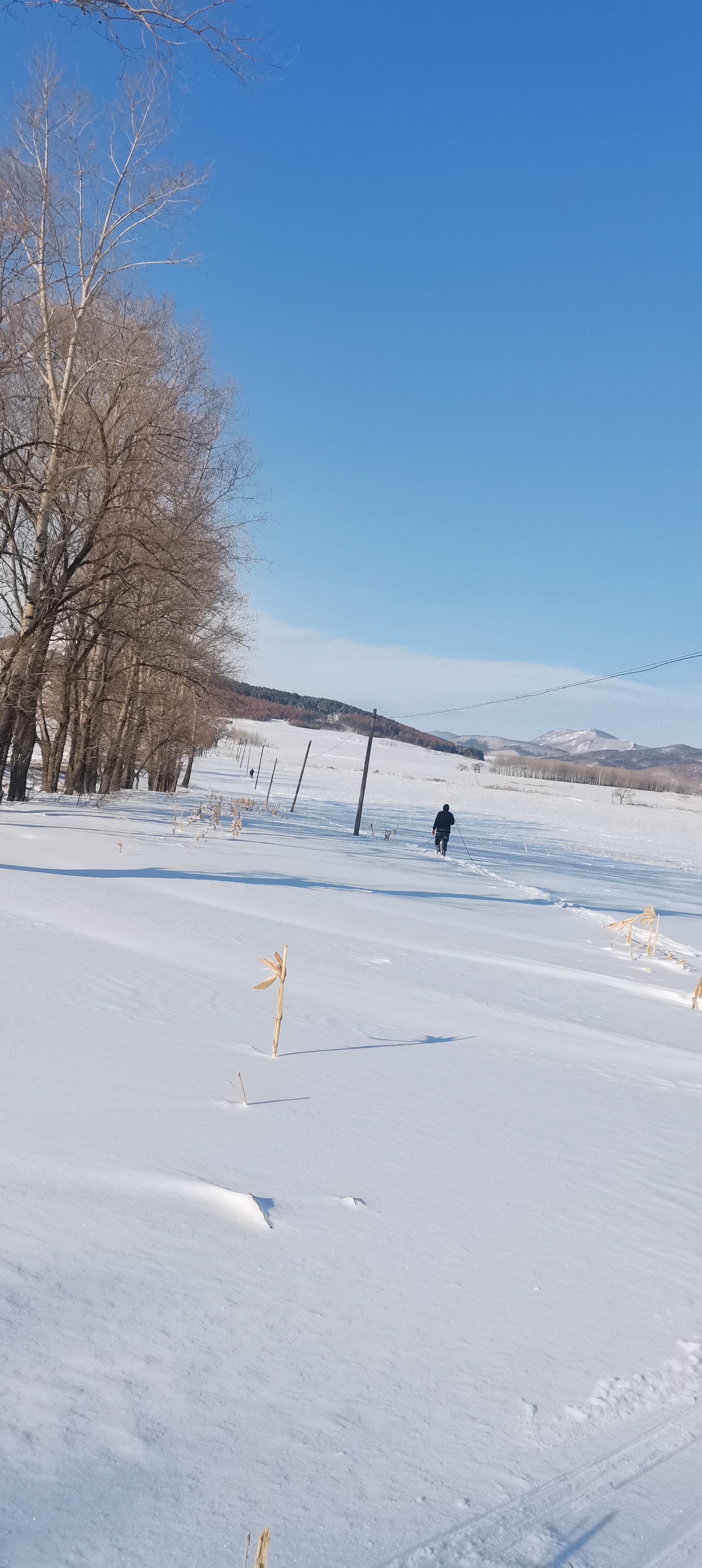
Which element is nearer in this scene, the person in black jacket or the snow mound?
the snow mound

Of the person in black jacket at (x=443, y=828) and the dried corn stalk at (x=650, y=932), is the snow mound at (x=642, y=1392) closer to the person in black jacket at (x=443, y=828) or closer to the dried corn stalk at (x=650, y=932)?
the dried corn stalk at (x=650, y=932)

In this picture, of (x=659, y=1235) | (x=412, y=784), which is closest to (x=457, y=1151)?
(x=659, y=1235)

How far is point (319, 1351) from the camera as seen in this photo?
2043 mm

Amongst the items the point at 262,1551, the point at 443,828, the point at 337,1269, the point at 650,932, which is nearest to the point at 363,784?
the point at 443,828

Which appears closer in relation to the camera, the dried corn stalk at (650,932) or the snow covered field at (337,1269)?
the snow covered field at (337,1269)

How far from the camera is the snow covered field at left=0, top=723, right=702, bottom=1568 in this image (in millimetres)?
1608

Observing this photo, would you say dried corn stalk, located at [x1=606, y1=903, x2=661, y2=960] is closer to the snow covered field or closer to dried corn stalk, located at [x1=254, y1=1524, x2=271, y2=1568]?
the snow covered field

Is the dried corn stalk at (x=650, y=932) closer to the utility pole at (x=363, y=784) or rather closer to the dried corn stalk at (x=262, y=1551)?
the dried corn stalk at (x=262, y=1551)

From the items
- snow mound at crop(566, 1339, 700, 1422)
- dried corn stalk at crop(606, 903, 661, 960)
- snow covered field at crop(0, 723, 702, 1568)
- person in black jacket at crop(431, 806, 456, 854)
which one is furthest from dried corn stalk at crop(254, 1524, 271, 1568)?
person in black jacket at crop(431, 806, 456, 854)

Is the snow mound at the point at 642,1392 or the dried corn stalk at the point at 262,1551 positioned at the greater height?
the dried corn stalk at the point at 262,1551

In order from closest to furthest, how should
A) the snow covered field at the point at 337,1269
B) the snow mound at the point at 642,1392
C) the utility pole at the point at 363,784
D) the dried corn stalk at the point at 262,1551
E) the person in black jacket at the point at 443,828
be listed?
the dried corn stalk at the point at 262,1551
the snow covered field at the point at 337,1269
the snow mound at the point at 642,1392
the person in black jacket at the point at 443,828
the utility pole at the point at 363,784

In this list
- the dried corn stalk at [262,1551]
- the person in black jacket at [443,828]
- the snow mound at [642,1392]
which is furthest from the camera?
the person in black jacket at [443,828]

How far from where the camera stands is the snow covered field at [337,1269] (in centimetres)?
161

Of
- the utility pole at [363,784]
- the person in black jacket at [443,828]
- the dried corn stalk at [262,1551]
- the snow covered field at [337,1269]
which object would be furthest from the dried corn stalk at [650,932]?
the utility pole at [363,784]
